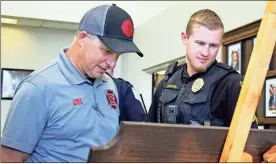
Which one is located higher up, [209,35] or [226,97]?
[209,35]

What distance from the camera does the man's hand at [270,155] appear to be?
74 cm

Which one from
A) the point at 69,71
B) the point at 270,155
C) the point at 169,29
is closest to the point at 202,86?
the point at 69,71

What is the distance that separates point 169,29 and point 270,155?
431 centimetres

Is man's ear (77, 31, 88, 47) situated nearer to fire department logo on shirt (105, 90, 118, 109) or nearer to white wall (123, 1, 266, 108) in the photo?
fire department logo on shirt (105, 90, 118, 109)

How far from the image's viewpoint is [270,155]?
0.75 meters

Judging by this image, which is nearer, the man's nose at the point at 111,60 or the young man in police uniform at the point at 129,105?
the man's nose at the point at 111,60

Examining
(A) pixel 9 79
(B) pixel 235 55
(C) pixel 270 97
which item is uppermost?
(B) pixel 235 55

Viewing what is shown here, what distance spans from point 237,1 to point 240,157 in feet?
10.1

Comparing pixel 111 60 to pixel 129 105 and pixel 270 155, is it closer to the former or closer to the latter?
pixel 129 105

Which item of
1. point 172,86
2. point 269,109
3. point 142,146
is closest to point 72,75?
point 172,86

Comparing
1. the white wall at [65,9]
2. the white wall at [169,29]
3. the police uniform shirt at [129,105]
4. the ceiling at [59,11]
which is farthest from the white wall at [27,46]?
the police uniform shirt at [129,105]

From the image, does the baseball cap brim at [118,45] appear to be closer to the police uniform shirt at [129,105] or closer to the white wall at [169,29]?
the police uniform shirt at [129,105]

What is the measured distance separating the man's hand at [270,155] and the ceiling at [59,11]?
479 cm

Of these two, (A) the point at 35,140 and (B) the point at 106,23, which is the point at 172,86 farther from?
(A) the point at 35,140
